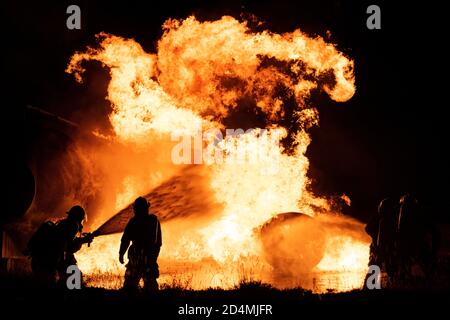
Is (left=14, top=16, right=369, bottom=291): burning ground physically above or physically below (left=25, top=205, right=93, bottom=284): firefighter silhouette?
above

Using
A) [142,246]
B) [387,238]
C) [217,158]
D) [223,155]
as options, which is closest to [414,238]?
[387,238]

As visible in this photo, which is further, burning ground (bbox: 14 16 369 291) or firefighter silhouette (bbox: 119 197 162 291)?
burning ground (bbox: 14 16 369 291)

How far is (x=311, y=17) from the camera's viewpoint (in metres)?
18.0

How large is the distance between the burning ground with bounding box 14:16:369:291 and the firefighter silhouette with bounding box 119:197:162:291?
7.98 ft

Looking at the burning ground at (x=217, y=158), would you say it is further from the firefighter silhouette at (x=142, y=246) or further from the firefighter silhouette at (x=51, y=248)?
the firefighter silhouette at (x=51, y=248)

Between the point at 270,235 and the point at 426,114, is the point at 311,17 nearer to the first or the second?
the point at 426,114

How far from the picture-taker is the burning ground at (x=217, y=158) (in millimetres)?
12547

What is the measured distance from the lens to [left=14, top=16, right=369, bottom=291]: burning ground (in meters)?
12.5

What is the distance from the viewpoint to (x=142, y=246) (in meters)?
8.81

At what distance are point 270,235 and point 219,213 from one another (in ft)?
5.72

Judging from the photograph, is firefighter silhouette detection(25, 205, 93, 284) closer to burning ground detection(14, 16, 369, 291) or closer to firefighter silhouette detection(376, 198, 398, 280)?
burning ground detection(14, 16, 369, 291)

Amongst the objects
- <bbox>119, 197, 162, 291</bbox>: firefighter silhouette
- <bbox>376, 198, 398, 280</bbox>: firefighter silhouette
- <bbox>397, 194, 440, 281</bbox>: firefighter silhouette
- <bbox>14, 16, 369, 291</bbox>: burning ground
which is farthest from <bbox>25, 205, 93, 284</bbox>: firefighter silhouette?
<bbox>397, 194, 440, 281</bbox>: firefighter silhouette

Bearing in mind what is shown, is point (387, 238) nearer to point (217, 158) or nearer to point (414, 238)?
point (414, 238)

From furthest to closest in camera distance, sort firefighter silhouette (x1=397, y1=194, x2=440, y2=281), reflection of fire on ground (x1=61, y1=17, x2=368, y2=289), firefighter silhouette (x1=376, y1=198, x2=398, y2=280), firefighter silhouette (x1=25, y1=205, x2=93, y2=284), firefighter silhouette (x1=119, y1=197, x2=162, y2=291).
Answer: reflection of fire on ground (x1=61, y1=17, x2=368, y2=289) → firefighter silhouette (x1=376, y1=198, x2=398, y2=280) → firefighter silhouette (x1=397, y1=194, x2=440, y2=281) → firefighter silhouette (x1=119, y1=197, x2=162, y2=291) → firefighter silhouette (x1=25, y1=205, x2=93, y2=284)
